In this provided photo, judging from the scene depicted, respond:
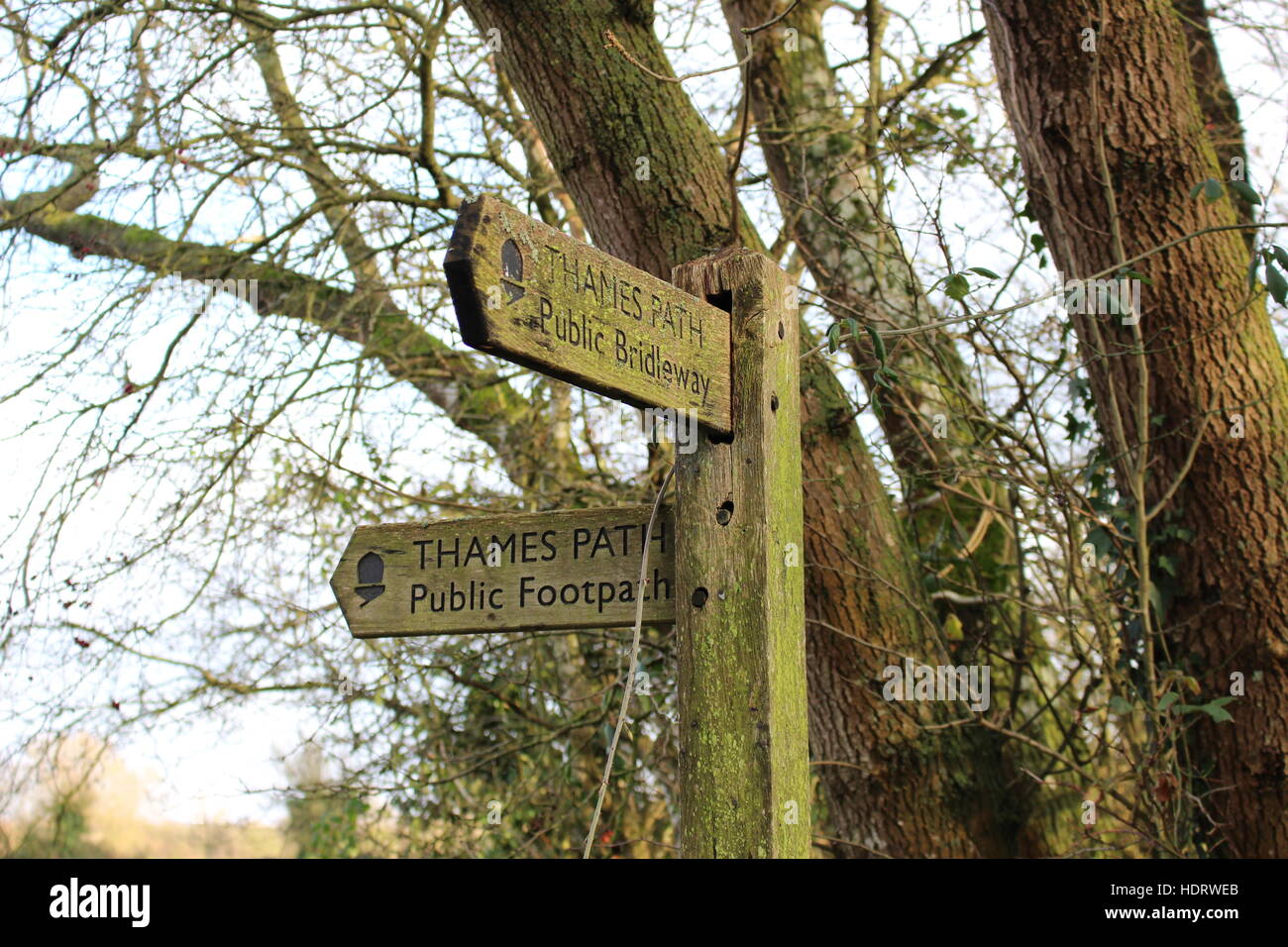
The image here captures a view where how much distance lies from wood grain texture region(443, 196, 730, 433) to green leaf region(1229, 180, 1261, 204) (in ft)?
7.90

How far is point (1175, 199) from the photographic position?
3.97 meters

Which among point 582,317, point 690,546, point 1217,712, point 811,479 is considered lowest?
point 1217,712

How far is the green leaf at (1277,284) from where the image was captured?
3.38 m

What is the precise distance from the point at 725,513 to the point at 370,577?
2.40 feet

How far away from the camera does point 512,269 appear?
1820 mm

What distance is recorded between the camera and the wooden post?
214cm

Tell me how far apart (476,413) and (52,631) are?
81.6 inches

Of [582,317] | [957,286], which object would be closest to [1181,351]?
[957,286]

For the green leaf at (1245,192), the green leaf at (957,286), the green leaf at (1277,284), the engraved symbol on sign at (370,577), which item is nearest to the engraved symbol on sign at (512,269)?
the engraved symbol on sign at (370,577)

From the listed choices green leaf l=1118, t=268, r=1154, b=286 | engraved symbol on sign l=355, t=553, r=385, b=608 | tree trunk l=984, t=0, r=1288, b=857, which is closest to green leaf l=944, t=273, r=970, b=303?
green leaf l=1118, t=268, r=1154, b=286

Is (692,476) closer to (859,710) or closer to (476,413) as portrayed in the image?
(859,710)

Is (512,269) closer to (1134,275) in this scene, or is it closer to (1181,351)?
(1134,275)

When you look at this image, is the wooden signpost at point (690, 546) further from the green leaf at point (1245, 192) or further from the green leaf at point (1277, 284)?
the green leaf at point (1245, 192)
